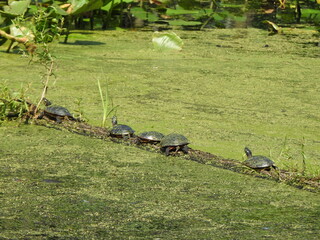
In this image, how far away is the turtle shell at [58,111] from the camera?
3.28 meters

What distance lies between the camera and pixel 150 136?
2.94 metres

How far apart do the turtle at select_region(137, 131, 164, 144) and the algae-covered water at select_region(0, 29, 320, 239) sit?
2.6 inches

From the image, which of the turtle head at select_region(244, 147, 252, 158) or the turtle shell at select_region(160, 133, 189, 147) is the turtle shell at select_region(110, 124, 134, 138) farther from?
the turtle head at select_region(244, 147, 252, 158)

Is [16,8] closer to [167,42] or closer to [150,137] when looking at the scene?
[167,42]

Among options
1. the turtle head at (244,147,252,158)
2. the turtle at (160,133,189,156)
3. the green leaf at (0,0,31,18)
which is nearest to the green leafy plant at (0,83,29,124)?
the turtle at (160,133,189,156)

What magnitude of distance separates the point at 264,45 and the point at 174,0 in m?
3.08

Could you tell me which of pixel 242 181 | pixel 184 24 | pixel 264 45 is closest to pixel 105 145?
pixel 242 181

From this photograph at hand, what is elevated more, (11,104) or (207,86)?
(11,104)

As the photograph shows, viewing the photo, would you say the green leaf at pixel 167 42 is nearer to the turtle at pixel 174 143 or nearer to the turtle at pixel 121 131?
the turtle at pixel 121 131

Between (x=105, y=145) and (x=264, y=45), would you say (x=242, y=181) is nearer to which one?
(x=105, y=145)

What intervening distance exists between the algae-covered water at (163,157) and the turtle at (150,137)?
0.07 metres

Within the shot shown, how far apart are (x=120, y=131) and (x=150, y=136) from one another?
0.54 feet

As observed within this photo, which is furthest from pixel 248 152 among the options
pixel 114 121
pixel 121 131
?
pixel 114 121

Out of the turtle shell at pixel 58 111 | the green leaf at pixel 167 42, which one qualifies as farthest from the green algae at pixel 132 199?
the green leaf at pixel 167 42
